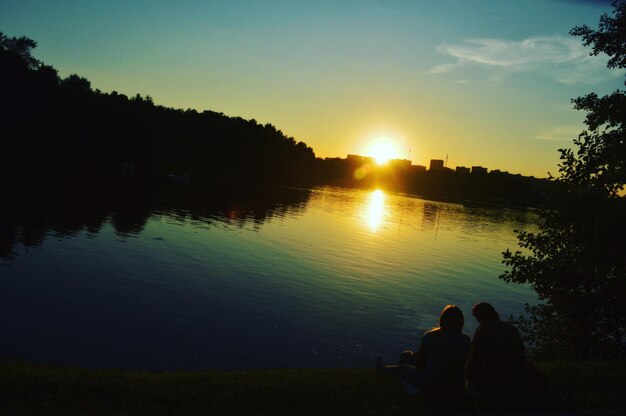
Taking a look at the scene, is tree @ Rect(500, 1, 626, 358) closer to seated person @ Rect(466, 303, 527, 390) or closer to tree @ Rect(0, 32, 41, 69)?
seated person @ Rect(466, 303, 527, 390)

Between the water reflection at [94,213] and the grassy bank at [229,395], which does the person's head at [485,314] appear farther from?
the water reflection at [94,213]

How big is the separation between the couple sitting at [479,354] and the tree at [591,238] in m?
7.12

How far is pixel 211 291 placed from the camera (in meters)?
25.4

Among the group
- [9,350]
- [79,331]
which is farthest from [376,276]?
[9,350]

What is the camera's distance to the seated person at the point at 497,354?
963 centimetres

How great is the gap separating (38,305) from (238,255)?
17.2m

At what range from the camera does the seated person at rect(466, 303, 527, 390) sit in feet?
31.6

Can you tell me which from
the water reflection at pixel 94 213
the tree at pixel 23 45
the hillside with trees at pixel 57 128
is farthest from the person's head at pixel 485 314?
the tree at pixel 23 45

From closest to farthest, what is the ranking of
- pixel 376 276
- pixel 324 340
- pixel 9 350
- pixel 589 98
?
pixel 9 350 < pixel 589 98 < pixel 324 340 < pixel 376 276

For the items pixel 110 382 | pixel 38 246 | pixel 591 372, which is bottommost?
pixel 38 246

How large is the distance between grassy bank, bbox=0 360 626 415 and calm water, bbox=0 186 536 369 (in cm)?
559

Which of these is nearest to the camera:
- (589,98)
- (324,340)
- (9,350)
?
(9,350)

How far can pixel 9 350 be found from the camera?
1522cm

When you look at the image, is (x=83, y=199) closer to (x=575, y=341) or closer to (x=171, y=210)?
(x=171, y=210)
